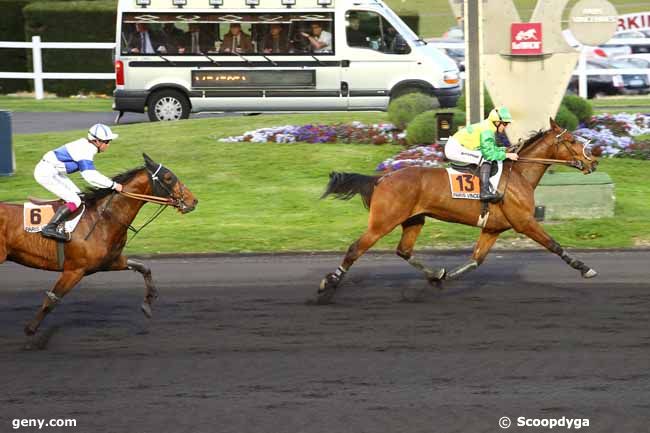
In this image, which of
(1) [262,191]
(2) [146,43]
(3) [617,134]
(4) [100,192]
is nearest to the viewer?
(4) [100,192]

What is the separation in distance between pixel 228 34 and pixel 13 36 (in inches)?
433

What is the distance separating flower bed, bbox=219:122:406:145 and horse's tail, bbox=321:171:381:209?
322 inches

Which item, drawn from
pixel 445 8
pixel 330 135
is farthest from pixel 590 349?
pixel 445 8

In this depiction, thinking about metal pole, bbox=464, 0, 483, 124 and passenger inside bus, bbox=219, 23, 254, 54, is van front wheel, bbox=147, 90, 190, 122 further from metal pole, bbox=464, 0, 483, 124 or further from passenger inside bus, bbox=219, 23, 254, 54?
metal pole, bbox=464, 0, 483, 124

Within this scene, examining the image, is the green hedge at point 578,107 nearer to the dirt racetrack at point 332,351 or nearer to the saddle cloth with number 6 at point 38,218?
the dirt racetrack at point 332,351

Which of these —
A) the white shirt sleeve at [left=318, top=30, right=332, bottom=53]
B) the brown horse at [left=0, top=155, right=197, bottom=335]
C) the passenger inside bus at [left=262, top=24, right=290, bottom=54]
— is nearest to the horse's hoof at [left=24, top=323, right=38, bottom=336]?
the brown horse at [left=0, top=155, right=197, bottom=335]

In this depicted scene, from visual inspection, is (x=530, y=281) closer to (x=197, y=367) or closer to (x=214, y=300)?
(x=214, y=300)

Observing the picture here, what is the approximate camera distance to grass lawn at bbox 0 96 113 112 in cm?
2805

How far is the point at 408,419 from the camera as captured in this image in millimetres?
8008

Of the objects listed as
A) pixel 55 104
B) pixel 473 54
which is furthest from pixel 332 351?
pixel 55 104

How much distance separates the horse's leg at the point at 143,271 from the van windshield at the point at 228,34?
43.2 feet

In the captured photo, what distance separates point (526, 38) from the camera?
1616 centimetres

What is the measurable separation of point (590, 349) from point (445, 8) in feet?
137

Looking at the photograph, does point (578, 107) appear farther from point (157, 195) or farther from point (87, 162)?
point (87, 162)
